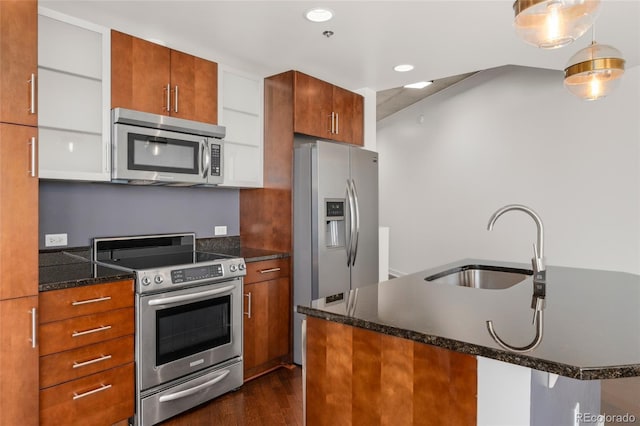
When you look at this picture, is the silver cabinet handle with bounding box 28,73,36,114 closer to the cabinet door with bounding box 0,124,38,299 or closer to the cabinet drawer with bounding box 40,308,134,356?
the cabinet door with bounding box 0,124,38,299

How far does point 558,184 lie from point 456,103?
2032 mm

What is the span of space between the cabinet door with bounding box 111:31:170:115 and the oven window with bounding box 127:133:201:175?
0.22 metres

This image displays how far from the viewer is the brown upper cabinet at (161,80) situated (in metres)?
2.61

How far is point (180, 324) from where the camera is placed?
253 cm

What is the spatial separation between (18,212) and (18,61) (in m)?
0.70

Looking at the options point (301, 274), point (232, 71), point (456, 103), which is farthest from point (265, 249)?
point (456, 103)

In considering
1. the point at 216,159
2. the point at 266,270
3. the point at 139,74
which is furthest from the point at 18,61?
the point at 266,270

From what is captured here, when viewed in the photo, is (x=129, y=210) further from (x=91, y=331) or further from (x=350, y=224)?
(x=350, y=224)

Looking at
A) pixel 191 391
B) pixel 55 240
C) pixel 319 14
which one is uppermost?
pixel 319 14

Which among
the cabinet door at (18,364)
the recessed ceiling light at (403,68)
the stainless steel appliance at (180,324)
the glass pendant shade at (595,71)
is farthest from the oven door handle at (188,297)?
the glass pendant shade at (595,71)

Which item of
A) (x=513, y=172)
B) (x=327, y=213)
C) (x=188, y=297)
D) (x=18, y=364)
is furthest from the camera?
(x=513, y=172)

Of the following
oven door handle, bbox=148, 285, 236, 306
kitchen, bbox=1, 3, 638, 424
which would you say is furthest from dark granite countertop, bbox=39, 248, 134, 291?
oven door handle, bbox=148, 285, 236, 306

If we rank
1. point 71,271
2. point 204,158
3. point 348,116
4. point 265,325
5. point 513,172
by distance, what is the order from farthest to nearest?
1. point 513,172
2. point 348,116
3. point 265,325
4. point 204,158
5. point 71,271

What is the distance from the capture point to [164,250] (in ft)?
10.5
